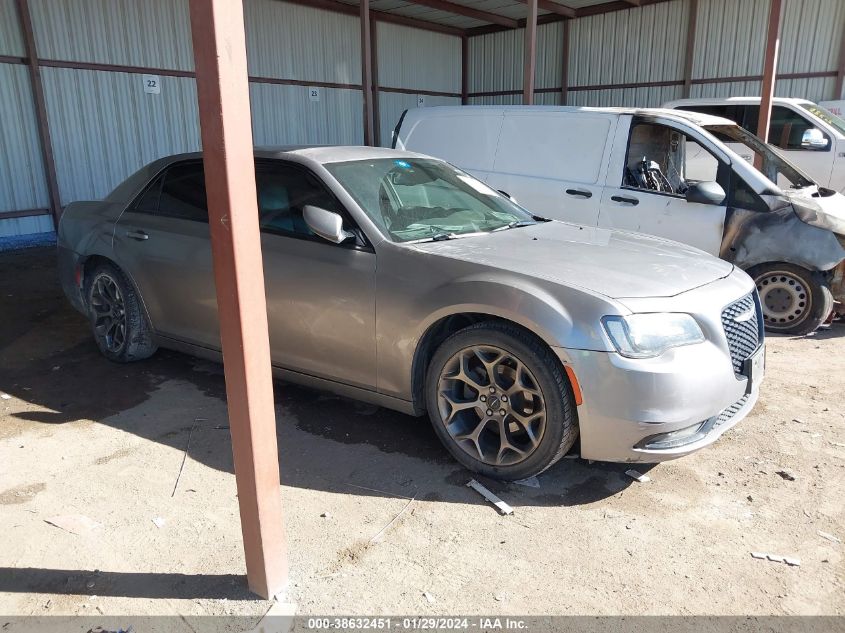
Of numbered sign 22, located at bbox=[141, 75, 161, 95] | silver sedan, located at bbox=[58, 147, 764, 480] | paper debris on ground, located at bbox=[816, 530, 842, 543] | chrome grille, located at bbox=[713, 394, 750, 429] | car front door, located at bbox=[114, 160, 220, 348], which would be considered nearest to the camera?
paper debris on ground, located at bbox=[816, 530, 842, 543]

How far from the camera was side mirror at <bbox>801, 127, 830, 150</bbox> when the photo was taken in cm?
896

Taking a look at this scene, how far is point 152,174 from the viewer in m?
4.65

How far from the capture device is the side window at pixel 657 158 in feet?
20.6

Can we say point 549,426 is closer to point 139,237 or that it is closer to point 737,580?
point 737,580

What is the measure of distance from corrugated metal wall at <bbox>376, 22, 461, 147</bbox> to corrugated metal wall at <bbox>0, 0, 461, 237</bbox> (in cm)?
69

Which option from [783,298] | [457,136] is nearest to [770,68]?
[783,298]

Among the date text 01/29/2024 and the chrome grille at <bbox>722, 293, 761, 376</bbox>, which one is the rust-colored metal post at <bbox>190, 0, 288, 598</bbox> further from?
the chrome grille at <bbox>722, 293, 761, 376</bbox>

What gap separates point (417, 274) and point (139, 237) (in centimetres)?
229

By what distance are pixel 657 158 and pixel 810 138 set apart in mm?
4080

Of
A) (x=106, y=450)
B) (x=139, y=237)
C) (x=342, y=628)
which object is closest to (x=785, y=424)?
(x=342, y=628)

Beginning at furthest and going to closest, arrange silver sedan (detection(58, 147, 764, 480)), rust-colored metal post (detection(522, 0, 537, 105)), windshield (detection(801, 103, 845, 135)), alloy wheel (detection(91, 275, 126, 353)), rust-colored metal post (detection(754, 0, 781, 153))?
rust-colored metal post (detection(522, 0, 537, 105)) < windshield (detection(801, 103, 845, 135)) < rust-colored metal post (detection(754, 0, 781, 153)) < alloy wheel (detection(91, 275, 126, 353)) < silver sedan (detection(58, 147, 764, 480))

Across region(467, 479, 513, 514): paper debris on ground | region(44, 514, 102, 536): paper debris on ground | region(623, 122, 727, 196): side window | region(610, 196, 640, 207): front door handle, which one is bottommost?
region(467, 479, 513, 514): paper debris on ground

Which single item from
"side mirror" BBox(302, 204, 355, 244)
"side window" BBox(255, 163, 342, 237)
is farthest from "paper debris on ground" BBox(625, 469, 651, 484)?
"side window" BBox(255, 163, 342, 237)

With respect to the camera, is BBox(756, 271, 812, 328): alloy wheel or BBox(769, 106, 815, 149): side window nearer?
BBox(756, 271, 812, 328): alloy wheel
